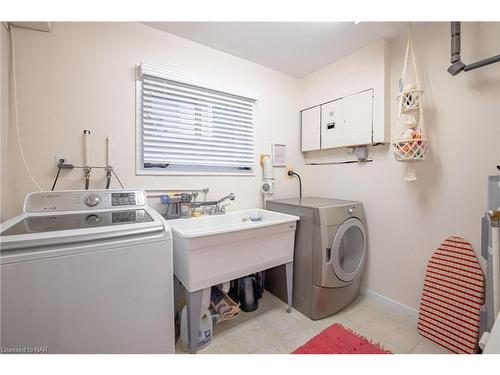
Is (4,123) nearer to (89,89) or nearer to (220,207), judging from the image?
(89,89)

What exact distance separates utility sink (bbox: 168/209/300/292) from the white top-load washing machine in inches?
9.4

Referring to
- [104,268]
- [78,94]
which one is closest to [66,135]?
[78,94]

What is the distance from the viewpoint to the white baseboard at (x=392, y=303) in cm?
175

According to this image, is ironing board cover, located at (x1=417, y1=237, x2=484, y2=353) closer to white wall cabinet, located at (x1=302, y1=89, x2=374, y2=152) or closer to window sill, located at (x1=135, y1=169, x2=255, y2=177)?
white wall cabinet, located at (x1=302, y1=89, x2=374, y2=152)

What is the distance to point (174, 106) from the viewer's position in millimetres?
1817

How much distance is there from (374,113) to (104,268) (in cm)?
224

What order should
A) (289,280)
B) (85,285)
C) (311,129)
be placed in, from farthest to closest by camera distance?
(311,129), (289,280), (85,285)

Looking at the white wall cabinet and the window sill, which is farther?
the white wall cabinet

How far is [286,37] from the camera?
1.83 meters

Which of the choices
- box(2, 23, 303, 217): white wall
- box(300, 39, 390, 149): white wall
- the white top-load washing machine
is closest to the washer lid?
the white top-load washing machine

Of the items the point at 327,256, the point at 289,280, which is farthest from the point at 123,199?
the point at 327,256

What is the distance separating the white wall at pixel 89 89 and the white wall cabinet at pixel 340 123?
3.61 ft

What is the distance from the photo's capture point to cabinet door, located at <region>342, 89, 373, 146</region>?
192 centimetres

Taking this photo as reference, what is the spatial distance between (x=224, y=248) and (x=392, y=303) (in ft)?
5.38
